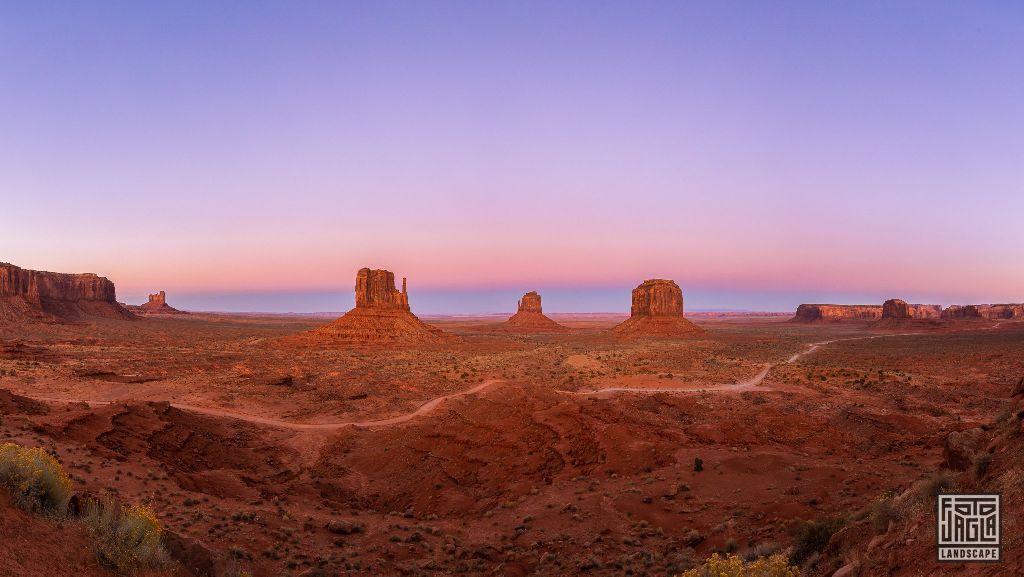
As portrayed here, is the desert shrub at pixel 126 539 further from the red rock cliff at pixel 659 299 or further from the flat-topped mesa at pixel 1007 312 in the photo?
the flat-topped mesa at pixel 1007 312

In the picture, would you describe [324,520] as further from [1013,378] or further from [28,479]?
[1013,378]

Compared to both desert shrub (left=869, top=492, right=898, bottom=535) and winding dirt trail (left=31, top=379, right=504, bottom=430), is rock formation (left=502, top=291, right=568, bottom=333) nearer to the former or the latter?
Result: winding dirt trail (left=31, top=379, right=504, bottom=430)

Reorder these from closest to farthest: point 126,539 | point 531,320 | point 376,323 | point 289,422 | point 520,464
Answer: point 126,539 < point 520,464 < point 289,422 < point 376,323 < point 531,320

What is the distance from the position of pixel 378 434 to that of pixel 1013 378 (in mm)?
38571

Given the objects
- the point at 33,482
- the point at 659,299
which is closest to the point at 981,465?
the point at 33,482

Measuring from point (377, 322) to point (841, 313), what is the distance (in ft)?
488

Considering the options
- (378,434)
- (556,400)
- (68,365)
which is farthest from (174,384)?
(556,400)

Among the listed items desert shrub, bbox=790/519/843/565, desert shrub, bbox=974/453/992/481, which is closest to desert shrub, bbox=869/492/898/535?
desert shrub, bbox=790/519/843/565

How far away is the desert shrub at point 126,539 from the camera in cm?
659

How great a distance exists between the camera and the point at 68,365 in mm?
38812

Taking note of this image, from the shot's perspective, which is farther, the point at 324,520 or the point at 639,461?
the point at 639,461

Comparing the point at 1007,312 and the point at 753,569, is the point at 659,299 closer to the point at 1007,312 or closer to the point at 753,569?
the point at 753,569

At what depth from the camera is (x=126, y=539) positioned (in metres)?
6.91

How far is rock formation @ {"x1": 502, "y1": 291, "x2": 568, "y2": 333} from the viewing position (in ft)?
429
